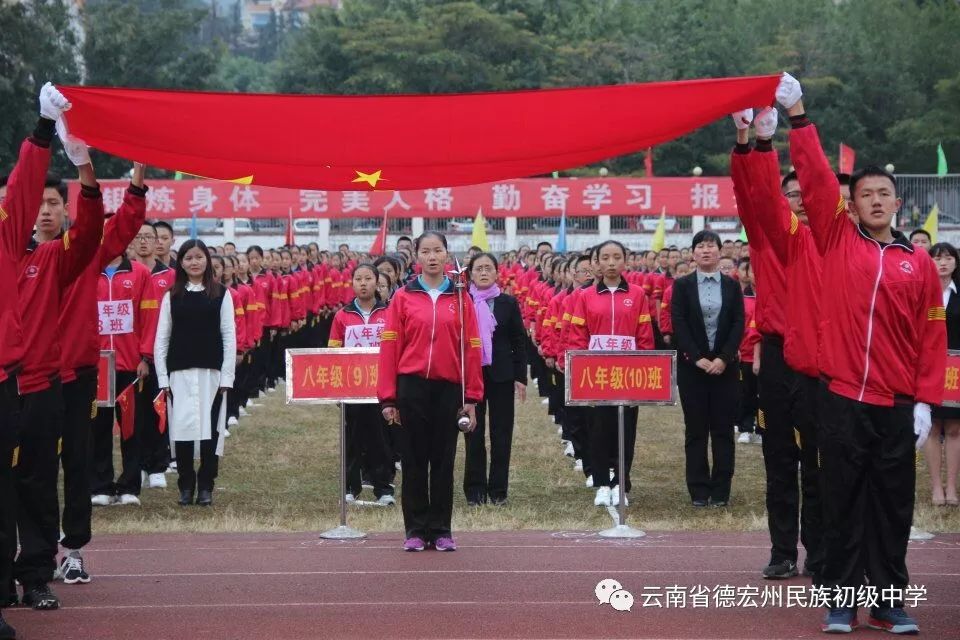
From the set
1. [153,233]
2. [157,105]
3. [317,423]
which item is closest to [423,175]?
[157,105]

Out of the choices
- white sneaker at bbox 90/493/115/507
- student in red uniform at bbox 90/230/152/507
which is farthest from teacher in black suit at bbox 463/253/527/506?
white sneaker at bbox 90/493/115/507

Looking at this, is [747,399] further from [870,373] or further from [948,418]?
[870,373]

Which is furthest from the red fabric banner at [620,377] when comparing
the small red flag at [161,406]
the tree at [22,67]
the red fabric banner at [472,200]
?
the tree at [22,67]

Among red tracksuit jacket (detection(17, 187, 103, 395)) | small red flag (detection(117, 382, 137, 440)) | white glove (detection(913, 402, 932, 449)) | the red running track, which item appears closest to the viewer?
the red running track

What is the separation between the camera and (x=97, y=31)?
165ft

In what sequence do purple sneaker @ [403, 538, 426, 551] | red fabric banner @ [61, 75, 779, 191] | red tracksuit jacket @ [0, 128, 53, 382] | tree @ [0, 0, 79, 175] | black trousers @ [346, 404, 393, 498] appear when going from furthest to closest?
tree @ [0, 0, 79, 175]
black trousers @ [346, 404, 393, 498]
purple sneaker @ [403, 538, 426, 551]
red fabric banner @ [61, 75, 779, 191]
red tracksuit jacket @ [0, 128, 53, 382]

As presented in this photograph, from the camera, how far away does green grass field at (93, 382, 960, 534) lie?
413 inches

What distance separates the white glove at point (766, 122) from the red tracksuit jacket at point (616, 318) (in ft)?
13.3

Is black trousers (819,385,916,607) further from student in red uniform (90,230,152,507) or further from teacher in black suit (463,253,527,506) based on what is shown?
student in red uniform (90,230,152,507)

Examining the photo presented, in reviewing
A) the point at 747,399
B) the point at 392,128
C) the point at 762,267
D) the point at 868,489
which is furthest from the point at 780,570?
the point at 747,399

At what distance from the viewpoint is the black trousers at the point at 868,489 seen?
658cm

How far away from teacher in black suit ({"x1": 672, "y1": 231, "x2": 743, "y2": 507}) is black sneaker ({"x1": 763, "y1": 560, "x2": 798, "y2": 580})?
3.29 m

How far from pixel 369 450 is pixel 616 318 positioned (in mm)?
2223

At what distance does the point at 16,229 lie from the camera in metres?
6.88
